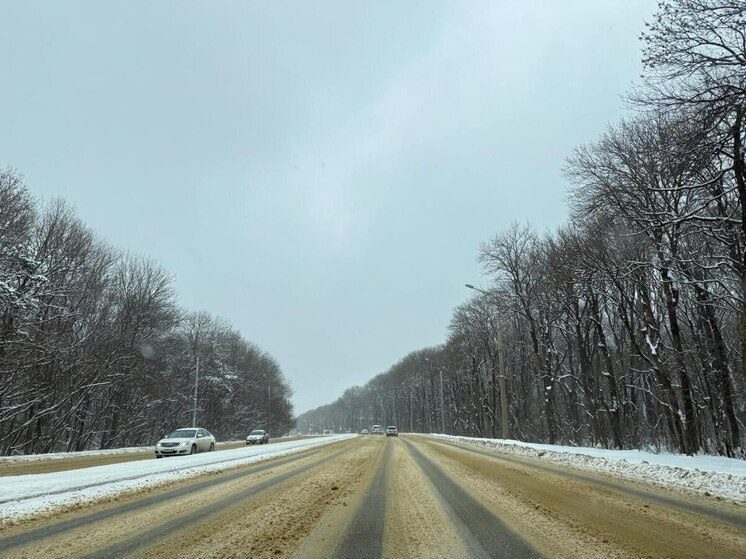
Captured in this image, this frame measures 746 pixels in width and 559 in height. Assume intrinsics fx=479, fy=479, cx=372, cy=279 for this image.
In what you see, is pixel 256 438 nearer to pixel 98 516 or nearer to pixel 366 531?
pixel 98 516

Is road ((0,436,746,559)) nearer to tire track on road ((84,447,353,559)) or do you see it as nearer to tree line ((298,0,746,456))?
tire track on road ((84,447,353,559))

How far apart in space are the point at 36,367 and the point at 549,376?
114ft

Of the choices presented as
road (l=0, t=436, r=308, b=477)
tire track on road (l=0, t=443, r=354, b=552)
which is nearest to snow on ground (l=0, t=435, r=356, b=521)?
tire track on road (l=0, t=443, r=354, b=552)

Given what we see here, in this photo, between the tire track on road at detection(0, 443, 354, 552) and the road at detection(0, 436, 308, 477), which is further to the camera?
the road at detection(0, 436, 308, 477)

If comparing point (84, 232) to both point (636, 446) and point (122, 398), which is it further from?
point (636, 446)

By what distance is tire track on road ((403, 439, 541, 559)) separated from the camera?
16.7ft

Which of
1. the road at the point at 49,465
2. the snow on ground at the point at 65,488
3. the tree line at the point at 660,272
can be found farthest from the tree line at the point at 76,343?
the tree line at the point at 660,272

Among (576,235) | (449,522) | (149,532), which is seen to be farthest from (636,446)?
(149,532)

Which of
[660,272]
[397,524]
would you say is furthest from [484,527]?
[660,272]

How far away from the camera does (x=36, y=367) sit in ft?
104

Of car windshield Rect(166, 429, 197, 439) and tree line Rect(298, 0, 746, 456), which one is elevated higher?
tree line Rect(298, 0, 746, 456)

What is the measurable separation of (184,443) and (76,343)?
49.8 feet

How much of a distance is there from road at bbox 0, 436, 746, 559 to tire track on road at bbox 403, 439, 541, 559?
0.01m

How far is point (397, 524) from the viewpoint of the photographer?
6.56 m
